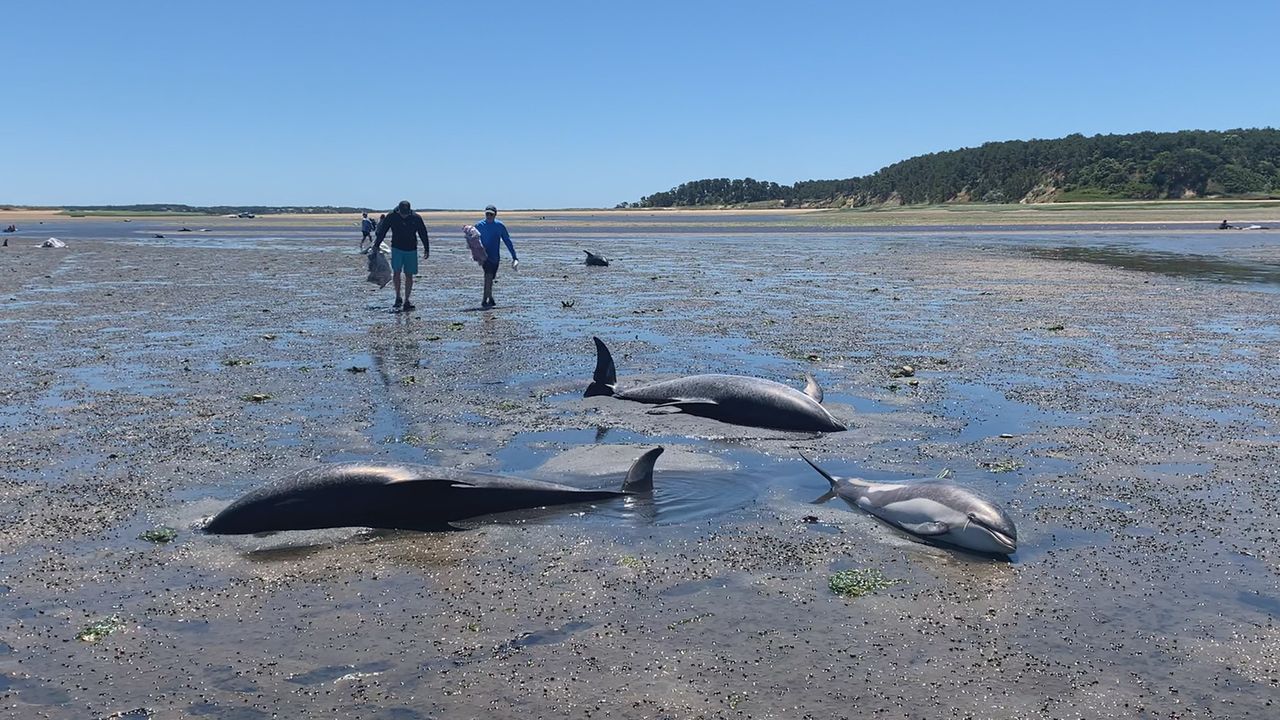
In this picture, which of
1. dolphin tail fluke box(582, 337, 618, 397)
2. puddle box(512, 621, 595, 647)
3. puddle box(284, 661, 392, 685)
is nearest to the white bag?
dolphin tail fluke box(582, 337, 618, 397)

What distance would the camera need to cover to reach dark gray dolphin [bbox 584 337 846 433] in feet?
34.5

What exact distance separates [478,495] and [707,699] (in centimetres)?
327

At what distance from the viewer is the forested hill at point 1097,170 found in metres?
117

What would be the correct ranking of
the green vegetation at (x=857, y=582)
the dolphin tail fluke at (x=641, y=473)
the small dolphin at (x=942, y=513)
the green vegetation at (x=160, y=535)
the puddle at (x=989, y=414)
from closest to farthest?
the green vegetation at (x=857, y=582)
the small dolphin at (x=942, y=513)
the green vegetation at (x=160, y=535)
the dolphin tail fluke at (x=641, y=473)
the puddle at (x=989, y=414)

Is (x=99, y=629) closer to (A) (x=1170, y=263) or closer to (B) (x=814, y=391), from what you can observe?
(B) (x=814, y=391)

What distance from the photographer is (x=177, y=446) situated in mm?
9719

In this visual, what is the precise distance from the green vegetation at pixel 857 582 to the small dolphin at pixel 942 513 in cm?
80

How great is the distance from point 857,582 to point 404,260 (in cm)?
1667

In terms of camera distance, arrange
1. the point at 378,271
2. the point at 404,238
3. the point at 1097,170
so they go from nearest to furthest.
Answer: the point at 404,238 < the point at 378,271 < the point at 1097,170

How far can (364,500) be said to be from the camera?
754cm

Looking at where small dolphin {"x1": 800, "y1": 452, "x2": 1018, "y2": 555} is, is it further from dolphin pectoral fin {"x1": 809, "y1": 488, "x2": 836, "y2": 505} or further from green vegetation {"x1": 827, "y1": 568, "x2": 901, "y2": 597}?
green vegetation {"x1": 827, "y1": 568, "x2": 901, "y2": 597}

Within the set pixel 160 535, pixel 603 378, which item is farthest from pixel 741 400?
pixel 160 535

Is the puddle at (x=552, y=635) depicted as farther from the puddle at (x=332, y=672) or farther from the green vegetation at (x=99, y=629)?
the green vegetation at (x=99, y=629)

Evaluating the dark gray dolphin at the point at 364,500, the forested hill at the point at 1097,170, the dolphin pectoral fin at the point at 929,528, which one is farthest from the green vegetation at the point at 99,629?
the forested hill at the point at 1097,170
